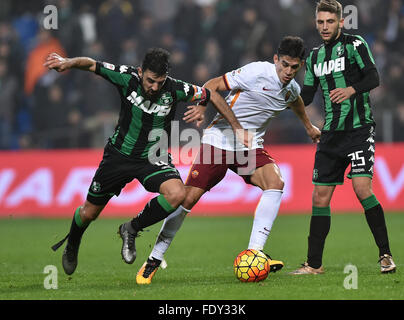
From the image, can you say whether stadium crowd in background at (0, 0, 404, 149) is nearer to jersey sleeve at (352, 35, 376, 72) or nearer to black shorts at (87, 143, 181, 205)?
jersey sleeve at (352, 35, 376, 72)

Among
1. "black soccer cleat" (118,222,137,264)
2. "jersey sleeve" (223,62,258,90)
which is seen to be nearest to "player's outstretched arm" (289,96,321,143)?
"jersey sleeve" (223,62,258,90)

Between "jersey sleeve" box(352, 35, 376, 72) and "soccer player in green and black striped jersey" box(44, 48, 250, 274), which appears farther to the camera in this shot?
"jersey sleeve" box(352, 35, 376, 72)

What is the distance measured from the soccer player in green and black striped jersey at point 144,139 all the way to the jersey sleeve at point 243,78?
0.99 feet

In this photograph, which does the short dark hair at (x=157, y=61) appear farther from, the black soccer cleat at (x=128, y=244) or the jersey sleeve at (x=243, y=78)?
the black soccer cleat at (x=128, y=244)

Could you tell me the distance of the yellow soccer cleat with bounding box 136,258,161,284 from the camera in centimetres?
650

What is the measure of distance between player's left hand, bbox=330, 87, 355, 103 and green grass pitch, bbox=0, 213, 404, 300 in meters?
1.51

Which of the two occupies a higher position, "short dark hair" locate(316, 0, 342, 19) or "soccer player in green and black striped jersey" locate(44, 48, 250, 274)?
"short dark hair" locate(316, 0, 342, 19)

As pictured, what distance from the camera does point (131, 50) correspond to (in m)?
15.2

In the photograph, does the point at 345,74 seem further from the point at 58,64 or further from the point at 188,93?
the point at 58,64

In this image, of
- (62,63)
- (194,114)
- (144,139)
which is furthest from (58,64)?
(194,114)

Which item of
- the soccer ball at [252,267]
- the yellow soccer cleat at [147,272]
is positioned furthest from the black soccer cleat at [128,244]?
the soccer ball at [252,267]

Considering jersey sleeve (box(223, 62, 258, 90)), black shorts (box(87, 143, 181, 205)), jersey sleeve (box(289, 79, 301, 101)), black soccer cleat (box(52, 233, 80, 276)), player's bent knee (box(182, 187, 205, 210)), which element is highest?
jersey sleeve (box(223, 62, 258, 90))

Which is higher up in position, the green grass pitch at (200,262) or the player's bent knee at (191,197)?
the player's bent knee at (191,197)

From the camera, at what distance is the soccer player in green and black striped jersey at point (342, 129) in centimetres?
680
